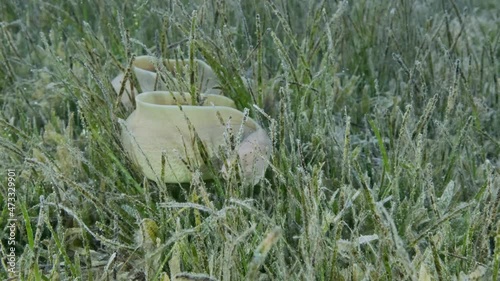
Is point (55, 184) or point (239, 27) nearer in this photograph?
point (55, 184)

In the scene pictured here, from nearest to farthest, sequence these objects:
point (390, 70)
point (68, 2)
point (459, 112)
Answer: point (459, 112) → point (390, 70) → point (68, 2)

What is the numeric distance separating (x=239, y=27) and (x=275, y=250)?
50.8 inches

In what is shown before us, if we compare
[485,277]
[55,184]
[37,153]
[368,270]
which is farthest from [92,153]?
[485,277]

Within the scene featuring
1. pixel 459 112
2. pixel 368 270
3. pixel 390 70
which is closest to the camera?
pixel 368 270

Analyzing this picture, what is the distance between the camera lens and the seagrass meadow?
42.7 inches

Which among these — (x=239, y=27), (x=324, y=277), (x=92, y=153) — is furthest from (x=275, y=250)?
(x=239, y=27)

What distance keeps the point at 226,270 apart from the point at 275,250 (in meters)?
0.12

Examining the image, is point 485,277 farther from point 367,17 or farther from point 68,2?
point 68,2

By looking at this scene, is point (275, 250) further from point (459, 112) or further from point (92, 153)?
point (459, 112)

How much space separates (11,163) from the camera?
58.2 inches

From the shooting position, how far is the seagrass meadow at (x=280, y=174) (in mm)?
1084

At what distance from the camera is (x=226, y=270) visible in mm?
1015

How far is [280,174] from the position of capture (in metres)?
1.20

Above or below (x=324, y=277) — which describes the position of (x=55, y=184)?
above
